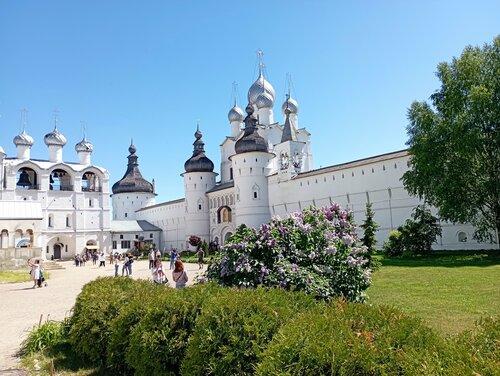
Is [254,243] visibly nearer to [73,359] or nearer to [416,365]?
[73,359]

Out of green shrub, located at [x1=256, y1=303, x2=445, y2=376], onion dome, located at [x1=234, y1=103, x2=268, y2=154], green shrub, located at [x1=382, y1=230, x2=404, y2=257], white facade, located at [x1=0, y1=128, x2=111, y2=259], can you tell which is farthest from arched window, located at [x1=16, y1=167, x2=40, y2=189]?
green shrub, located at [x1=256, y1=303, x2=445, y2=376]

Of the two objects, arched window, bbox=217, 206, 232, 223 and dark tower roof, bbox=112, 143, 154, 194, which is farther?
dark tower roof, bbox=112, 143, 154, 194

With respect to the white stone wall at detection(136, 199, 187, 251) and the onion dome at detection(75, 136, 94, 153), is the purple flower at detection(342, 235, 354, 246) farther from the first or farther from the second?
the onion dome at detection(75, 136, 94, 153)

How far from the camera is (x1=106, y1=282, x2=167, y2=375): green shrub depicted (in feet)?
17.0

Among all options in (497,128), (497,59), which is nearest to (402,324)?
(497,128)

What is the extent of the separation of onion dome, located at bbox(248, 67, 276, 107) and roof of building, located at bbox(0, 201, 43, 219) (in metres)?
28.0

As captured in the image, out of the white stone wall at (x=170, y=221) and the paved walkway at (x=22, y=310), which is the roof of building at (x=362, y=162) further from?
the paved walkway at (x=22, y=310)

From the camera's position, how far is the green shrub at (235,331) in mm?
3582

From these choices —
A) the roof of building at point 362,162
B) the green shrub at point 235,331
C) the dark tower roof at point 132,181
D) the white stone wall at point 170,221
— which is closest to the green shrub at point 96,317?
the green shrub at point 235,331

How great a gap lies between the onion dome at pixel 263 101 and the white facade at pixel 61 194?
68.0 ft

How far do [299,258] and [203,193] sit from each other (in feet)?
144

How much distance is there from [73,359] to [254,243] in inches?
130

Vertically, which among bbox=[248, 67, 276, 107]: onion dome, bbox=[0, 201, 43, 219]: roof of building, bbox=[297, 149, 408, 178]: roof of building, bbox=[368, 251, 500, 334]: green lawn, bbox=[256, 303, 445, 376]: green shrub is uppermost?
bbox=[248, 67, 276, 107]: onion dome

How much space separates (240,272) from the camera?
6441mm
